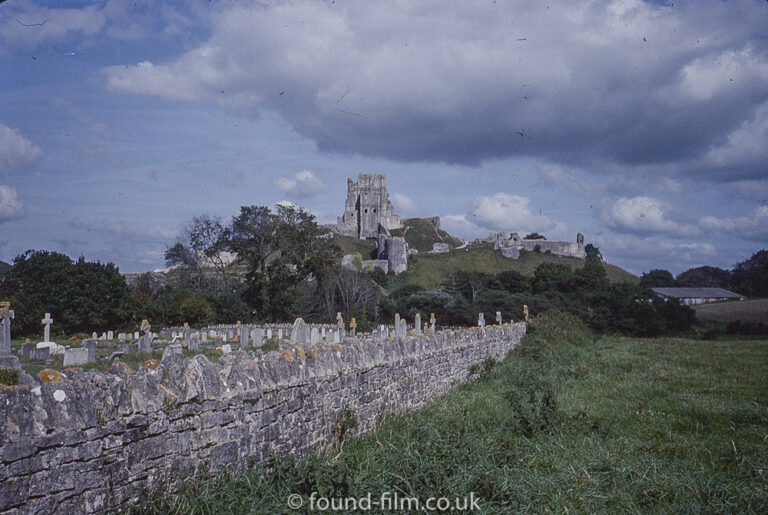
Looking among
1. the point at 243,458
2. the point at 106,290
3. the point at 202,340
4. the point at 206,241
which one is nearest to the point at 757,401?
the point at 243,458

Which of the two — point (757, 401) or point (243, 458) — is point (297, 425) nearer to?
point (243, 458)

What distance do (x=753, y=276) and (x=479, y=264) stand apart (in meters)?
32.9

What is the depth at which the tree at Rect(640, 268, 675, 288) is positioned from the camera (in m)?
87.8

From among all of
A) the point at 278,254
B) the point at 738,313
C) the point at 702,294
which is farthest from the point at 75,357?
the point at 702,294

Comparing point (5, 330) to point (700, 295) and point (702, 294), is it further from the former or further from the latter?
point (702, 294)

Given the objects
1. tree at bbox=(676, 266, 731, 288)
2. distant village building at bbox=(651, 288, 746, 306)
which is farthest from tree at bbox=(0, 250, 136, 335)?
tree at bbox=(676, 266, 731, 288)

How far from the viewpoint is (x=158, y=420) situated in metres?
4.31

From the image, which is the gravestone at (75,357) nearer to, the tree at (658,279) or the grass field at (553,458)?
the grass field at (553,458)

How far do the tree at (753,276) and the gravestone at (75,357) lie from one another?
6011cm

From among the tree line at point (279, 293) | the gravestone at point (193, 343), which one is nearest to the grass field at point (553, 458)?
the gravestone at point (193, 343)

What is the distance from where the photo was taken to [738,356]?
19.2 metres

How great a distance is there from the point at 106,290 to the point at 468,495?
31.8 m

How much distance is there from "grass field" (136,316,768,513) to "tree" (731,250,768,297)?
5412 cm

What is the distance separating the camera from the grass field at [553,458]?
4.80 meters
